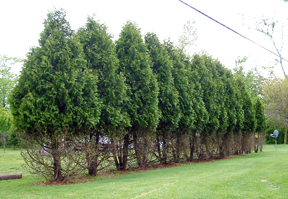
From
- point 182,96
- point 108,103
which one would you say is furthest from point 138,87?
point 182,96

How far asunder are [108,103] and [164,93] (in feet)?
11.7

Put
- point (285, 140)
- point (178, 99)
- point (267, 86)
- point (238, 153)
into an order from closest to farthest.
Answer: point (178, 99) → point (238, 153) → point (267, 86) → point (285, 140)

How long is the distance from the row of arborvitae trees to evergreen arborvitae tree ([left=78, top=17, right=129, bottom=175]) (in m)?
0.04

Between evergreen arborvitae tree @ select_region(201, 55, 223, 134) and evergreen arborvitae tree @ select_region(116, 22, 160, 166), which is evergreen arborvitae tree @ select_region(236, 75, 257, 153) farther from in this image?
evergreen arborvitae tree @ select_region(116, 22, 160, 166)

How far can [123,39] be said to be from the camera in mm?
Result: 11758

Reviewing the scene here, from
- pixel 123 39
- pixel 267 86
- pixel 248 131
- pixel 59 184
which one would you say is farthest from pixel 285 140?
pixel 59 184

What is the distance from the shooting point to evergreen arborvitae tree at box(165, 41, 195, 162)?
13.5 meters

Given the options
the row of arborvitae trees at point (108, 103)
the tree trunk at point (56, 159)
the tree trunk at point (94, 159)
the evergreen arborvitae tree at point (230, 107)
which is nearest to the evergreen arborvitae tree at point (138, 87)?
the row of arborvitae trees at point (108, 103)

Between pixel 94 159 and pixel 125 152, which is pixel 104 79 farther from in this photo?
pixel 125 152

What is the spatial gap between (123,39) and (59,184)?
6428 millimetres

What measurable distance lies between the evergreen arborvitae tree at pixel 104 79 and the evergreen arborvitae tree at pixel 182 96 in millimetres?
4029

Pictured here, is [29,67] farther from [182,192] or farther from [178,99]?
[178,99]

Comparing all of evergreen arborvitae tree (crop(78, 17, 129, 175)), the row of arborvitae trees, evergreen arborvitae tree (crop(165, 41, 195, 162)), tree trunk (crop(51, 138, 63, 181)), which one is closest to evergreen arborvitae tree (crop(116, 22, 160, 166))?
the row of arborvitae trees

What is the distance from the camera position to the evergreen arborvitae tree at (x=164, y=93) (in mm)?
12469
